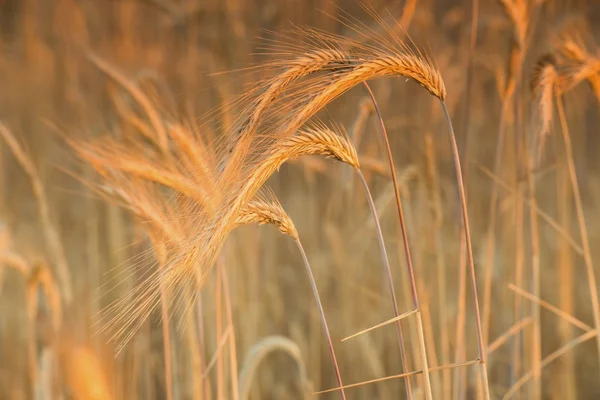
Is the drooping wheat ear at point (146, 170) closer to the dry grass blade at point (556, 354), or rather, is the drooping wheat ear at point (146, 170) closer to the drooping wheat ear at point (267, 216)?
the drooping wheat ear at point (267, 216)

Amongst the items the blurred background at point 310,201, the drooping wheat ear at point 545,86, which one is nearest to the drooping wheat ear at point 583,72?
the drooping wheat ear at point 545,86

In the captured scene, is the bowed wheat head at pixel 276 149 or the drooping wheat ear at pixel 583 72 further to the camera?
the drooping wheat ear at pixel 583 72

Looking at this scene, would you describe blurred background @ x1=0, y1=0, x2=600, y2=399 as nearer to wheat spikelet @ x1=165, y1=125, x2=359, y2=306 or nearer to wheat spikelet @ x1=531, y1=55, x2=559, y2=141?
wheat spikelet @ x1=531, y1=55, x2=559, y2=141

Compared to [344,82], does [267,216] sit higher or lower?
lower

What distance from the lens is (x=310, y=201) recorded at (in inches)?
84.0

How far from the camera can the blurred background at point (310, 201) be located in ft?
6.28

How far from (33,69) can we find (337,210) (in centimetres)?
124

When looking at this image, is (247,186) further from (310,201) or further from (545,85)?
(310,201)

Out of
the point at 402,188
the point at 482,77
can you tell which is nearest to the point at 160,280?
the point at 402,188

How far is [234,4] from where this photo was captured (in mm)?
2266

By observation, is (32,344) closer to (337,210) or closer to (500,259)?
(337,210)

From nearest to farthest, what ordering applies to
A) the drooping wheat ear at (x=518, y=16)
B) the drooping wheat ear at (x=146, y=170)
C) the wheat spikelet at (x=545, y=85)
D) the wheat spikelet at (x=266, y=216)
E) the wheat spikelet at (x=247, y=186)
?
the wheat spikelet at (x=247, y=186) < the wheat spikelet at (x=266, y=216) < the drooping wheat ear at (x=146, y=170) < the wheat spikelet at (x=545, y=85) < the drooping wheat ear at (x=518, y=16)

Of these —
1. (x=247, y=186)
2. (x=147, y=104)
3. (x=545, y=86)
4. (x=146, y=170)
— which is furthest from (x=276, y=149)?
(x=147, y=104)

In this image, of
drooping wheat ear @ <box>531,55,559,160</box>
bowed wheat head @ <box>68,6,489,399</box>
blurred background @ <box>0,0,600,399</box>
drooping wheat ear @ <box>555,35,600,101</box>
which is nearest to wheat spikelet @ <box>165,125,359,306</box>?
bowed wheat head @ <box>68,6,489,399</box>
